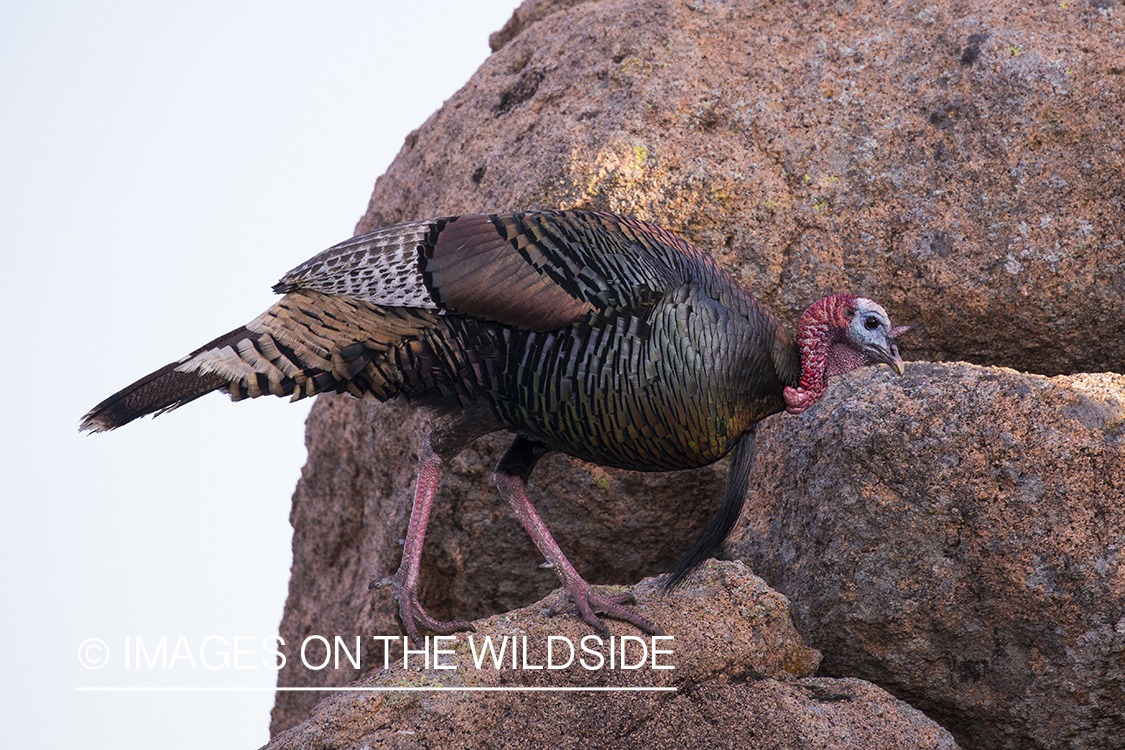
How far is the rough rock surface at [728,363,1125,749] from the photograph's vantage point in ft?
12.5

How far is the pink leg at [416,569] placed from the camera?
→ 4039 mm

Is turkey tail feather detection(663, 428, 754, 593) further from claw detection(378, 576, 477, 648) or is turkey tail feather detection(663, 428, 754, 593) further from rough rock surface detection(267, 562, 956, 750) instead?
claw detection(378, 576, 477, 648)

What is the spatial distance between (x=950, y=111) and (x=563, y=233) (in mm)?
2316

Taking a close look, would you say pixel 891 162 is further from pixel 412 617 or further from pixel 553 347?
pixel 412 617

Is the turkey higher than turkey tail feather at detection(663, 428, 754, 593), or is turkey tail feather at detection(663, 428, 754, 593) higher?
the turkey

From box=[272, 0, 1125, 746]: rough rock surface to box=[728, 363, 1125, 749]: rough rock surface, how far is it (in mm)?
938

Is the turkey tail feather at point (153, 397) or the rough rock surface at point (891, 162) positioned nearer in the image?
the turkey tail feather at point (153, 397)

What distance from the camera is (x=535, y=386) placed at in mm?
3795

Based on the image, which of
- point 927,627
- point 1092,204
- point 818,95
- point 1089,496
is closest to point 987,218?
point 1092,204

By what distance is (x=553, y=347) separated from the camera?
3.77 m

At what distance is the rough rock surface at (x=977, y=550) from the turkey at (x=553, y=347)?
33 centimetres

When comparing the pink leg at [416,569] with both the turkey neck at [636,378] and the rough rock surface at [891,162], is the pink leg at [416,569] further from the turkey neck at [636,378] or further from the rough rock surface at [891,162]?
the rough rock surface at [891,162]

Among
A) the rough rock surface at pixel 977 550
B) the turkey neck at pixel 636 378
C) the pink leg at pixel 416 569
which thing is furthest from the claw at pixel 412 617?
the rough rock surface at pixel 977 550

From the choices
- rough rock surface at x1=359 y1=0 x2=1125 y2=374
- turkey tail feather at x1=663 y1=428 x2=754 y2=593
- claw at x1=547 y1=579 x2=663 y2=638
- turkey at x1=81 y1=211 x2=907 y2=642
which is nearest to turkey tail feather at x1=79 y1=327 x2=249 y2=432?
turkey at x1=81 y1=211 x2=907 y2=642
